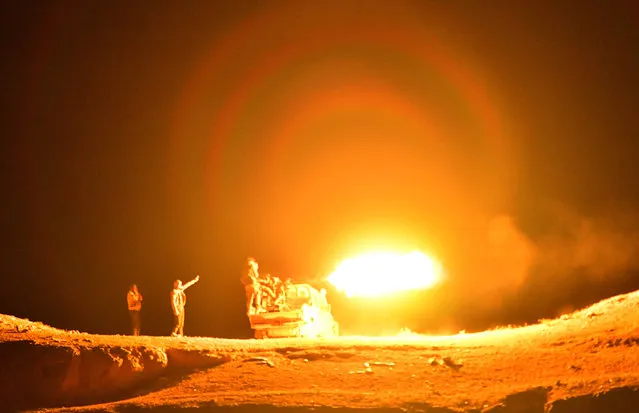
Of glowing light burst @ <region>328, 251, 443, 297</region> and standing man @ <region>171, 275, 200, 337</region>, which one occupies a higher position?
glowing light burst @ <region>328, 251, 443, 297</region>

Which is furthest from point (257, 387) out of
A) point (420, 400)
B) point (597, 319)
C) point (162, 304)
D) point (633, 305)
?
point (162, 304)

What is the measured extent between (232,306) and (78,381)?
1971 cm

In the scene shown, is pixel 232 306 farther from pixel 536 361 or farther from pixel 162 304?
pixel 536 361

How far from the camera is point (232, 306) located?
3669 cm

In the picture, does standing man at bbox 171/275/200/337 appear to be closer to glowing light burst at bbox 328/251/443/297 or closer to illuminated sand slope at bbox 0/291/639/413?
illuminated sand slope at bbox 0/291/639/413

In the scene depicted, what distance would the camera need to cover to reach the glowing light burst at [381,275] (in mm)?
30828

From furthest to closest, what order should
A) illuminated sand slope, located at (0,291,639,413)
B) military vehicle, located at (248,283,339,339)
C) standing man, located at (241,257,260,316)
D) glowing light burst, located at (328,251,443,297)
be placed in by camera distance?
1. glowing light burst, located at (328,251,443,297)
2. standing man, located at (241,257,260,316)
3. military vehicle, located at (248,283,339,339)
4. illuminated sand slope, located at (0,291,639,413)

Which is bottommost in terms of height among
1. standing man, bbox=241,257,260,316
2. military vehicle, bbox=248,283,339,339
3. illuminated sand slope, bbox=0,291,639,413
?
illuminated sand slope, bbox=0,291,639,413

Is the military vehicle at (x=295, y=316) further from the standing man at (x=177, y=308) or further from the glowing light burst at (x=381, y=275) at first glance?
the glowing light burst at (x=381, y=275)

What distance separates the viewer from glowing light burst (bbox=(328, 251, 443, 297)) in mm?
30828

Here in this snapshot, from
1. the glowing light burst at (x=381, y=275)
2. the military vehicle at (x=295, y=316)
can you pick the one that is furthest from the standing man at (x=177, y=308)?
the glowing light burst at (x=381, y=275)

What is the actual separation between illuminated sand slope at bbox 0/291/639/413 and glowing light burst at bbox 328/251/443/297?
11243 mm

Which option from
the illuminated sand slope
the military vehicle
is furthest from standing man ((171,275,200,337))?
the illuminated sand slope

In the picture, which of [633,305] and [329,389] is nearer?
[329,389]
